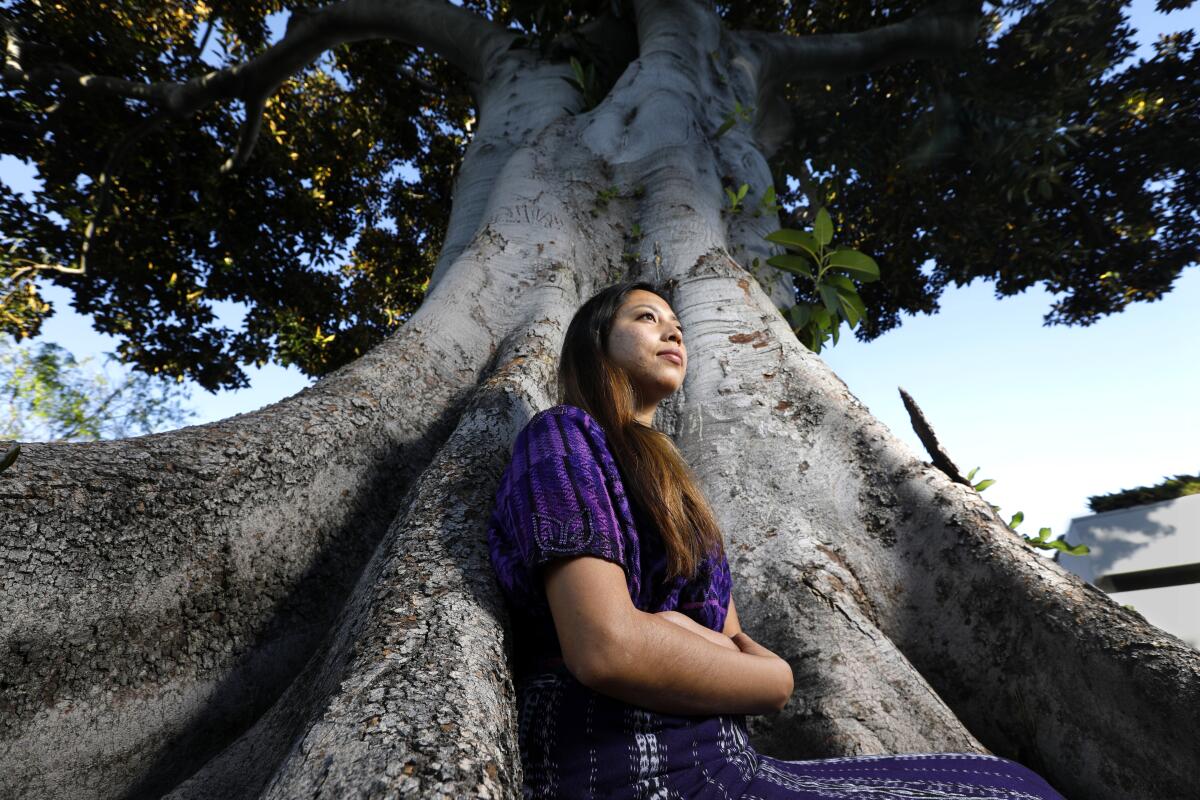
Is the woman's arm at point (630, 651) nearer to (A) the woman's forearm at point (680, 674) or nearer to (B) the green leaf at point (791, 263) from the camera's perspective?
(A) the woman's forearm at point (680, 674)

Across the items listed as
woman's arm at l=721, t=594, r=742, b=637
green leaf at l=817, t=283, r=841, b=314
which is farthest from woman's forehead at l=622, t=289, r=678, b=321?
green leaf at l=817, t=283, r=841, b=314

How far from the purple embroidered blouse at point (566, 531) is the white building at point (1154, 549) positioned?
7.29m

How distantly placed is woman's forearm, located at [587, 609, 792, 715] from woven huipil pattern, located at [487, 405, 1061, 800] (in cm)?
4

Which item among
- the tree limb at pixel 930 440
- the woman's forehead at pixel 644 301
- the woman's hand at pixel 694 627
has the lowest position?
the woman's hand at pixel 694 627

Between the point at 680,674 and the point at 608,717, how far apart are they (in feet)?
0.46

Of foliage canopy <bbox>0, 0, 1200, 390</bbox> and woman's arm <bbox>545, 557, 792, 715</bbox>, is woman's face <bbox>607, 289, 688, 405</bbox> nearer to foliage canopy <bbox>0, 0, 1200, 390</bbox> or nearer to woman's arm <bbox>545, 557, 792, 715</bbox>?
woman's arm <bbox>545, 557, 792, 715</bbox>

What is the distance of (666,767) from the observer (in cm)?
104

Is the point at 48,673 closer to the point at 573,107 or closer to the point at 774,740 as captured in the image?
the point at 774,740

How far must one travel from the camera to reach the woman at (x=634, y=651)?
102 cm

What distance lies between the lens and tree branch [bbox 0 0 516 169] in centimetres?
458

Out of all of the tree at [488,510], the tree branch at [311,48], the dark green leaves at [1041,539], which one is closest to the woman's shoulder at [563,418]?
the tree at [488,510]

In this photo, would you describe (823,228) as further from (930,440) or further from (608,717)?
(608,717)

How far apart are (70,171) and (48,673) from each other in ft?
20.4

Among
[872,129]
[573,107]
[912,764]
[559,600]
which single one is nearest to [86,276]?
[573,107]
